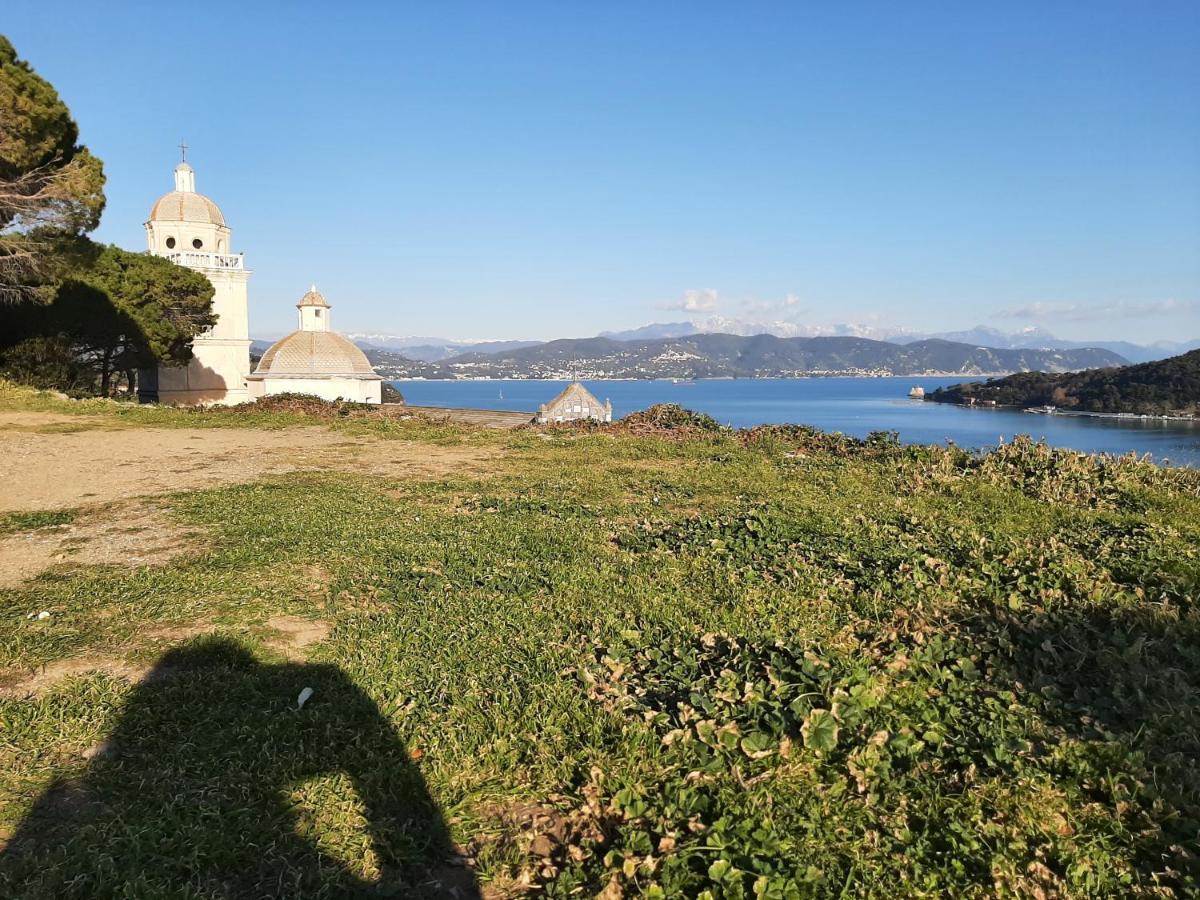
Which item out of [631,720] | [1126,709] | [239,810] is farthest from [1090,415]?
[239,810]

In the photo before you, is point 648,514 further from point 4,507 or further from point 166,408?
point 166,408

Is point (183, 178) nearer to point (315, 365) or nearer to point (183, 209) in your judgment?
point (183, 209)

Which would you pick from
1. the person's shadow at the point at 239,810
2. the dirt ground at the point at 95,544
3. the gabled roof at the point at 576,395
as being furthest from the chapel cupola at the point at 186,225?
the person's shadow at the point at 239,810

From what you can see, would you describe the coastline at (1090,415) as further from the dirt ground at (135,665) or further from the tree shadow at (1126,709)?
the dirt ground at (135,665)

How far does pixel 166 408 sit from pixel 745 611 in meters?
18.6

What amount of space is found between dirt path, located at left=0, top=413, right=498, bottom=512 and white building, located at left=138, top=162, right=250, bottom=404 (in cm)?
2591

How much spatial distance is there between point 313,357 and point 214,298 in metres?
8.88

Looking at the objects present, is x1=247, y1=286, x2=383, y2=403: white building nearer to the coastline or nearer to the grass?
the grass

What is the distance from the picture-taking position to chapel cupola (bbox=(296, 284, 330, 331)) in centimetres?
3451

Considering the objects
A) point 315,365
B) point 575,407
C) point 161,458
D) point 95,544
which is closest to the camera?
point 95,544

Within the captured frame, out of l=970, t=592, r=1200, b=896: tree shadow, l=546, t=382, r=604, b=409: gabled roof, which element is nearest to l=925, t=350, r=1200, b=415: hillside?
l=546, t=382, r=604, b=409: gabled roof

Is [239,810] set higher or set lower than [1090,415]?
lower

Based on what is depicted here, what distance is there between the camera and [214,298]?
3791 cm

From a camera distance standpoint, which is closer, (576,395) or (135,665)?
(135,665)
